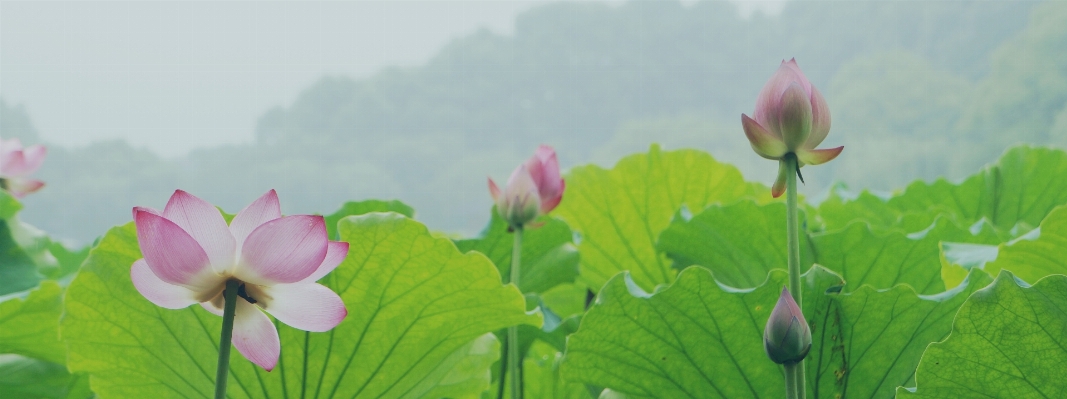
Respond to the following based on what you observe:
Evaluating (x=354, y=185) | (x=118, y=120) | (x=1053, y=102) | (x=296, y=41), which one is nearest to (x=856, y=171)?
(x=1053, y=102)

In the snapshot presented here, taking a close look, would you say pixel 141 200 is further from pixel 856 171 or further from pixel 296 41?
pixel 856 171

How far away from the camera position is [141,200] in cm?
1978

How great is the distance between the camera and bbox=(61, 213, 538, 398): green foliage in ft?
1.25

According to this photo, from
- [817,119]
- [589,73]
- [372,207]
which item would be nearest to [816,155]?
[817,119]

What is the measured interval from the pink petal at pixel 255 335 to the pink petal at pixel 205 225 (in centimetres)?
2

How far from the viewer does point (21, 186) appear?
25.3 inches

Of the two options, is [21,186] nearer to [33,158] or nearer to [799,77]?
[33,158]

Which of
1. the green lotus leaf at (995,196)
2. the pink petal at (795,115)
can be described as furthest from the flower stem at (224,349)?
the green lotus leaf at (995,196)

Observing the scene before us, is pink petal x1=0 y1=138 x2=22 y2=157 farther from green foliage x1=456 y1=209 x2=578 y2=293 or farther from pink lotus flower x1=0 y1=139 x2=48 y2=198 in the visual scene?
green foliage x1=456 y1=209 x2=578 y2=293

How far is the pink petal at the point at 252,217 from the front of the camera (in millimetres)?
276

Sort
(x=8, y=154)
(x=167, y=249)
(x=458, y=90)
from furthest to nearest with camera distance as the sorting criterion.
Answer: (x=458, y=90) → (x=8, y=154) → (x=167, y=249)

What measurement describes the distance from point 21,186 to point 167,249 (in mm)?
491

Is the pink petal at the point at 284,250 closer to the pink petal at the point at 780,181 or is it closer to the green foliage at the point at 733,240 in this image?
the pink petal at the point at 780,181

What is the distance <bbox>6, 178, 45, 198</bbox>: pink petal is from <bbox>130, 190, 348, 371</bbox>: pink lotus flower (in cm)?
46
